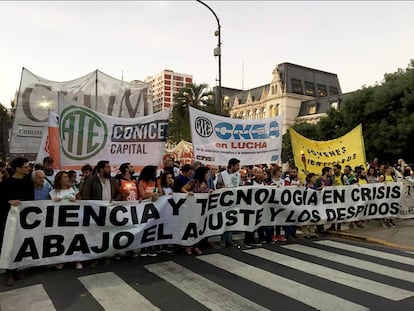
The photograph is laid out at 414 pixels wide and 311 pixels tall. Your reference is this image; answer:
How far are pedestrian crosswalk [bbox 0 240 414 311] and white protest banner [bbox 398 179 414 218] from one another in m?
3.95

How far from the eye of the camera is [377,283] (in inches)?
212

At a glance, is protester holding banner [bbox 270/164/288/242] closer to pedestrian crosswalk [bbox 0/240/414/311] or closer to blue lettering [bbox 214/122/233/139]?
blue lettering [bbox 214/122/233/139]

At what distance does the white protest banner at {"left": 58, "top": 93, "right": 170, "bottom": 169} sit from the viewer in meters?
6.94

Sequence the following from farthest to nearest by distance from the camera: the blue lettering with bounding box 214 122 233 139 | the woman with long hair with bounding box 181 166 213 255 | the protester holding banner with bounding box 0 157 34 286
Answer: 1. the blue lettering with bounding box 214 122 233 139
2. the woman with long hair with bounding box 181 166 213 255
3. the protester holding banner with bounding box 0 157 34 286

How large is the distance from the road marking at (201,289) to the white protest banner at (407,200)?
24.1ft

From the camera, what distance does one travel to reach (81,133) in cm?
709

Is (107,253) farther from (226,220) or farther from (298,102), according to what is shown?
(298,102)

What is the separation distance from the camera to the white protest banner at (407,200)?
1067 cm

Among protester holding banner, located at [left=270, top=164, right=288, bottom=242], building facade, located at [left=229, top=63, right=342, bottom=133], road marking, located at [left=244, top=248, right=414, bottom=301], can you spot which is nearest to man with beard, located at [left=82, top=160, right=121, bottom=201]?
road marking, located at [left=244, top=248, right=414, bottom=301]

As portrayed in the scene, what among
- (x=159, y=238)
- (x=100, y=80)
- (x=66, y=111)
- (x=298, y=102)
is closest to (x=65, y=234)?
(x=159, y=238)

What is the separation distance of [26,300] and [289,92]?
3310 inches

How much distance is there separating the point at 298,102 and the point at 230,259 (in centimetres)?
8328

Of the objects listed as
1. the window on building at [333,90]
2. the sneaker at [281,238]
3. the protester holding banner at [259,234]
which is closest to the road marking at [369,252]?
the sneaker at [281,238]

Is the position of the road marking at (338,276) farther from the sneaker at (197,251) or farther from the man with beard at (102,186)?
the man with beard at (102,186)
